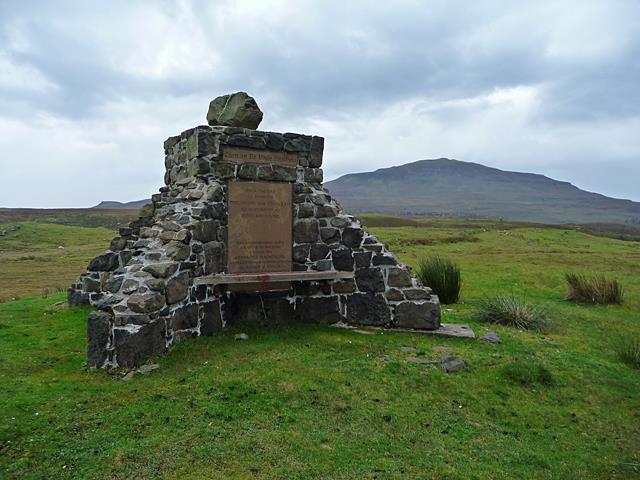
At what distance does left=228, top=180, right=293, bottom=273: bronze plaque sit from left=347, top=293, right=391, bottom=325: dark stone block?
1356mm

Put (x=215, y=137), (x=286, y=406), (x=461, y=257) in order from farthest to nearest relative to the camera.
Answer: (x=461, y=257) → (x=215, y=137) → (x=286, y=406)

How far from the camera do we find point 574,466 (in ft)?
15.5

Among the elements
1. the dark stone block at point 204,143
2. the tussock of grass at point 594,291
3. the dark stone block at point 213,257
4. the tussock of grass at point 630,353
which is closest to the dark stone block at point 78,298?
the dark stone block at point 213,257

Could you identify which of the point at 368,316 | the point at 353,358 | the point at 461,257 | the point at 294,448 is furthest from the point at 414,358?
the point at 461,257

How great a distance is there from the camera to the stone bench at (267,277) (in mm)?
7660

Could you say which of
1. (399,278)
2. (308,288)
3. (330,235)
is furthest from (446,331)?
(330,235)

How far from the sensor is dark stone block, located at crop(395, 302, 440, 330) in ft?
29.0

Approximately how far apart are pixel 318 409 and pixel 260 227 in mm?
4022

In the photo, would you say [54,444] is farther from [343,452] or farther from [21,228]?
[21,228]

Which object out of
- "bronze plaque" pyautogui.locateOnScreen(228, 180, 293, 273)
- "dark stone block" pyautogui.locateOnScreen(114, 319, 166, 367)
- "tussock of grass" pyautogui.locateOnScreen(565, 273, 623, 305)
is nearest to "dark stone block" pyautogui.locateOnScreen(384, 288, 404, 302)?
"bronze plaque" pyautogui.locateOnScreen(228, 180, 293, 273)

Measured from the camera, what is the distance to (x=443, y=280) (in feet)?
40.7

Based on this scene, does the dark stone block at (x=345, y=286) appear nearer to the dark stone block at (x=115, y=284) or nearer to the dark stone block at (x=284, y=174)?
the dark stone block at (x=284, y=174)

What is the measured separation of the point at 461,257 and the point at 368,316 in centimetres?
1482

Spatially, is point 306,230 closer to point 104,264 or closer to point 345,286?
point 345,286
